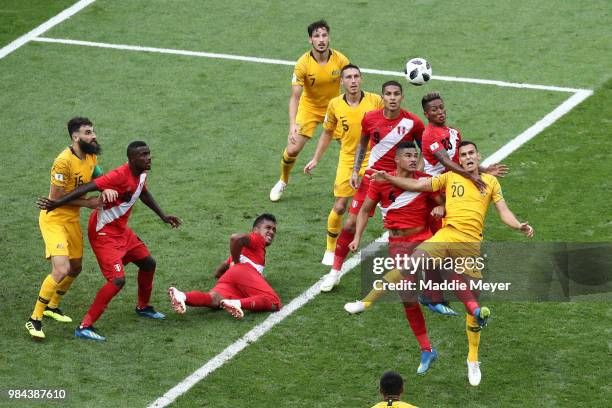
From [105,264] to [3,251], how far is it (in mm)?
2937

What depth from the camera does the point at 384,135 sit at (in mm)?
15609

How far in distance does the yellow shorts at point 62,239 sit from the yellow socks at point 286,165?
4391 mm

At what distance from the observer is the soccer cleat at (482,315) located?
13.2 meters

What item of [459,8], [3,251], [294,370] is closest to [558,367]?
[294,370]

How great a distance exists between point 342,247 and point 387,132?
4.95ft

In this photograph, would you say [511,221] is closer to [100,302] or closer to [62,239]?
[100,302]

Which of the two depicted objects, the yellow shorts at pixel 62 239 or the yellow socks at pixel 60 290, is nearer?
the yellow shorts at pixel 62 239

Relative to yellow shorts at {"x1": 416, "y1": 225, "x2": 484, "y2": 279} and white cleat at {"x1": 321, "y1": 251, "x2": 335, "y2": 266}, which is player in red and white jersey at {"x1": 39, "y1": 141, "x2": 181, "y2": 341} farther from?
yellow shorts at {"x1": 416, "y1": 225, "x2": 484, "y2": 279}

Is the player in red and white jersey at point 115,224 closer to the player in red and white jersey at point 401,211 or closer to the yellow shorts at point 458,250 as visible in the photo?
the player in red and white jersey at point 401,211

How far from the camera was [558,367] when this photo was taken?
14.2m

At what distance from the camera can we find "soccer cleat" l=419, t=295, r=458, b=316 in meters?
15.5

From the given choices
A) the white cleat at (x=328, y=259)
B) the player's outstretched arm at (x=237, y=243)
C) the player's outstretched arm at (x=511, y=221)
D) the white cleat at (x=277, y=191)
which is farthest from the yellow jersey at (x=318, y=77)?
the player's outstretched arm at (x=511, y=221)

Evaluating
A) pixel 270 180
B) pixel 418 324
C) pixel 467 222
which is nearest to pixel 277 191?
pixel 270 180

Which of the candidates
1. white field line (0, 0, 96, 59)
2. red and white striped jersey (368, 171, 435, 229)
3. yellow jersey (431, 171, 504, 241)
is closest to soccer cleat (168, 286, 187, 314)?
red and white striped jersey (368, 171, 435, 229)
